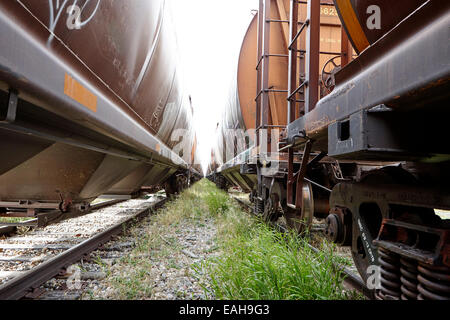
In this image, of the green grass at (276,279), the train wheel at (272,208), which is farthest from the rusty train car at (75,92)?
the train wheel at (272,208)

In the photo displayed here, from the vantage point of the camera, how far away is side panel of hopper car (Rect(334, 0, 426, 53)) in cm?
121

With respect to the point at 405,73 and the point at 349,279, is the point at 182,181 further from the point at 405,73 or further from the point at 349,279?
the point at 405,73

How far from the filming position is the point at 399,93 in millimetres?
1045

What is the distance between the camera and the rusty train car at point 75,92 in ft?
4.18

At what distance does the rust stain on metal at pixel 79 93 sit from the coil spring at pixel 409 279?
194cm

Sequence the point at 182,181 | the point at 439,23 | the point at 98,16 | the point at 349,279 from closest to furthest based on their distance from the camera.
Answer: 1. the point at 439,23
2. the point at 98,16
3. the point at 349,279
4. the point at 182,181

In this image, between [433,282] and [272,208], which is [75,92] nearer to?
[433,282]

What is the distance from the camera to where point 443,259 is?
1052 mm

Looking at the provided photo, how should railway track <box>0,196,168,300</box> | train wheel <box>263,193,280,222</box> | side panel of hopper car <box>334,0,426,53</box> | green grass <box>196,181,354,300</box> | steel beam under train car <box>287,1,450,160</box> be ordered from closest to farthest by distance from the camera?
steel beam under train car <box>287,1,450,160</box>
side panel of hopper car <box>334,0,426,53</box>
green grass <box>196,181,354,300</box>
railway track <box>0,196,168,300</box>
train wheel <box>263,193,280,222</box>

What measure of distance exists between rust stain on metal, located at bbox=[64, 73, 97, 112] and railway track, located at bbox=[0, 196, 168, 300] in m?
1.60

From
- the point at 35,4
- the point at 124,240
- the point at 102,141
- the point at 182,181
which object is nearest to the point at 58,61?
the point at 35,4

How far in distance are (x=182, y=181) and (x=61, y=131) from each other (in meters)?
9.73

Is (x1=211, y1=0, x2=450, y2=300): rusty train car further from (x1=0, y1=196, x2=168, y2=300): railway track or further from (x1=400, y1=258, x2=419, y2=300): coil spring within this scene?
(x1=0, y1=196, x2=168, y2=300): railway track

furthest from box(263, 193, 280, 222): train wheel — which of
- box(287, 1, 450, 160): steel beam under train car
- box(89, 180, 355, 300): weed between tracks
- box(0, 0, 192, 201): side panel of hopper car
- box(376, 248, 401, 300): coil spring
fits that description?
box(376, 248, 401, 300): coil spring
